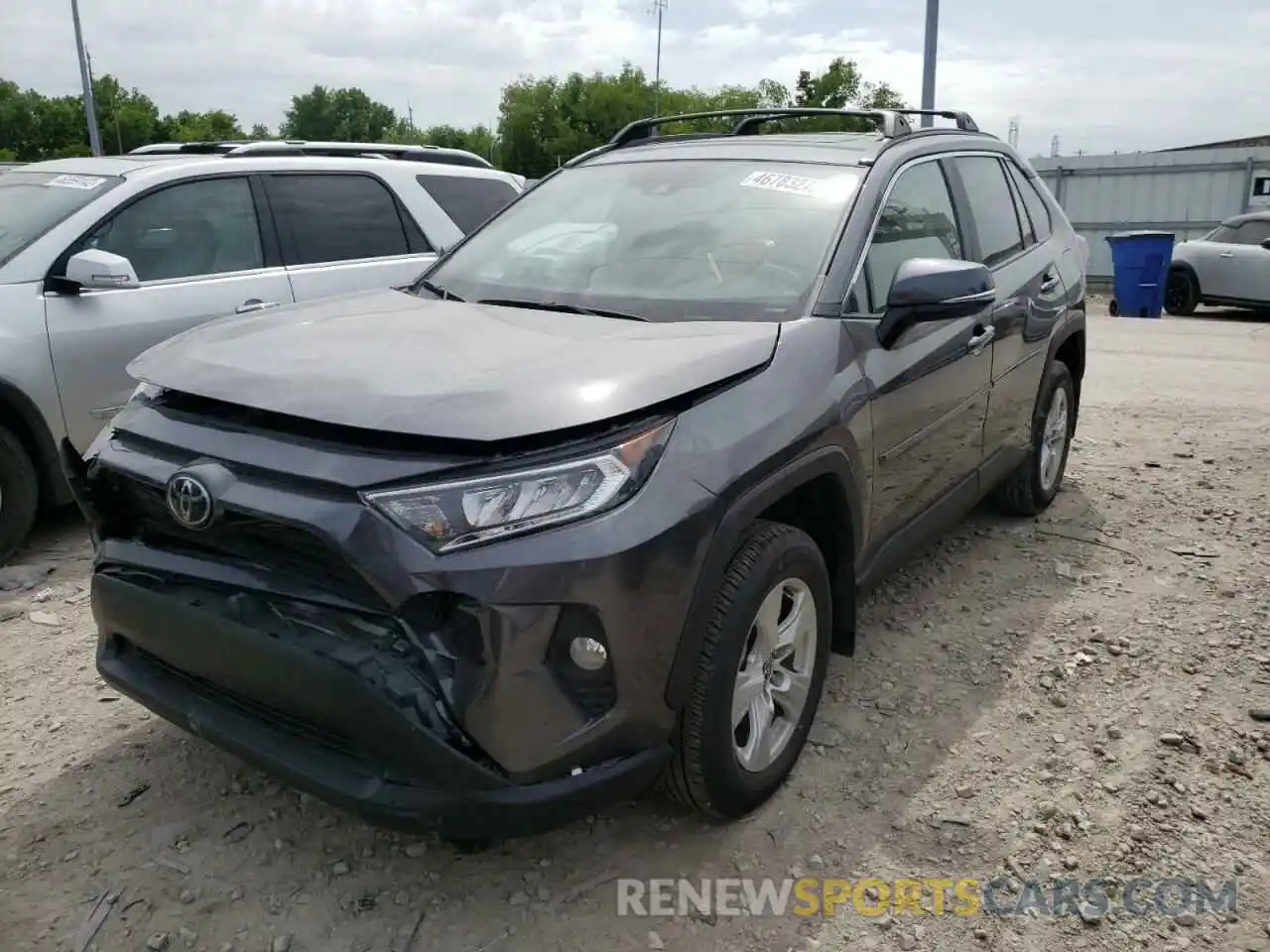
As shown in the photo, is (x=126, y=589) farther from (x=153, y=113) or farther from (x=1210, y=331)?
(x=153, y=113)

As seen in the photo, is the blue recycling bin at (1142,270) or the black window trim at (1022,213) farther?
the blue recycling bin at (1142,270)

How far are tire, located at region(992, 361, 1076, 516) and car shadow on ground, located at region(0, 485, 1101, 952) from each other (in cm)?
180

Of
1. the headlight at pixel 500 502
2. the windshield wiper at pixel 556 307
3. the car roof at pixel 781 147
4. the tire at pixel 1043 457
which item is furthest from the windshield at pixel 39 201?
the tire at pixel 1043 457

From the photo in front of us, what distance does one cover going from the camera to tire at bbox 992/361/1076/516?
15.7ft

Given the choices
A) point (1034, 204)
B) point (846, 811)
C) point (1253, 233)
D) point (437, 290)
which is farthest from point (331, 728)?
point (1253, 233)

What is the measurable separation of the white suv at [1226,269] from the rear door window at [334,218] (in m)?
13.3

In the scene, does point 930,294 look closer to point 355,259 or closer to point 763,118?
point 763,118

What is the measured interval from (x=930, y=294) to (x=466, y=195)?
3.95 metres

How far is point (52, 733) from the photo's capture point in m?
3.16

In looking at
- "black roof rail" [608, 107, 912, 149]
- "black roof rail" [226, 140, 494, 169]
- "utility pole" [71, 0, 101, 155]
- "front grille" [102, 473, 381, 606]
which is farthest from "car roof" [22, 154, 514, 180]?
"utility pole" [71, 0, 101, 155]

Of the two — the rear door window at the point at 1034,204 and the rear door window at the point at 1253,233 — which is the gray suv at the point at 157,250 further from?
the rear door window at the point at 1253,233

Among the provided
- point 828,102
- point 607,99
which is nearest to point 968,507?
point 828,102

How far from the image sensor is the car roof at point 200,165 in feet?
16.3

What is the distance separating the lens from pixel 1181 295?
1600 centimetres
